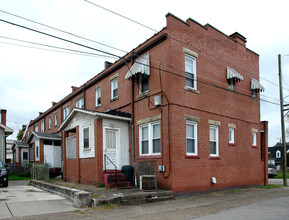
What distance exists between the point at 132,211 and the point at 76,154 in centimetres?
854

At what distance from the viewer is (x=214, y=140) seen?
1579cm

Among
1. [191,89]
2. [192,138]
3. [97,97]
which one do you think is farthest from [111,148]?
[97,97]

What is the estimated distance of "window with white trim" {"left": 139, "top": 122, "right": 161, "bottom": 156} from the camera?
46.2ft

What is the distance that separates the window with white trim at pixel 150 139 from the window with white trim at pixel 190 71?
2.81 metres

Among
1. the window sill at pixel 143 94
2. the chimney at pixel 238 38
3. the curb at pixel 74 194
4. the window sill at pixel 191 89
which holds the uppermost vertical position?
the chimney at pixel 238 38

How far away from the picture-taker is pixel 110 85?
19031 mm

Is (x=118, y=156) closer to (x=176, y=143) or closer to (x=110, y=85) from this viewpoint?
(x=176, y=143)

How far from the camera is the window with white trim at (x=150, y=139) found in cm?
1407

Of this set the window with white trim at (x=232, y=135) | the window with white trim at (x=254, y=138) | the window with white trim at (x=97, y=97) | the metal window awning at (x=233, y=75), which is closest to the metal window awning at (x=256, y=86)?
the metal window awning at (x=233, y=75)

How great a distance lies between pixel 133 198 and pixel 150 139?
3.96 m

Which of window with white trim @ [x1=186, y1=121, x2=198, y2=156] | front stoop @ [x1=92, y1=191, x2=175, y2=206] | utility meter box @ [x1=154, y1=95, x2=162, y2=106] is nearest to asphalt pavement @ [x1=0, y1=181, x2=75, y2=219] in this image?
front stoop @ [x1=92, y1=191, x2=175, y2=206]

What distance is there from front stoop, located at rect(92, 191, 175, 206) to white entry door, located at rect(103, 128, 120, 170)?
12.7ft

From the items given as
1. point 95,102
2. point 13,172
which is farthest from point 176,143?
point 13,172

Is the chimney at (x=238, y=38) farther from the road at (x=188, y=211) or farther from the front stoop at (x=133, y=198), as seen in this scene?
the front stoop at (x=133, y=198)
